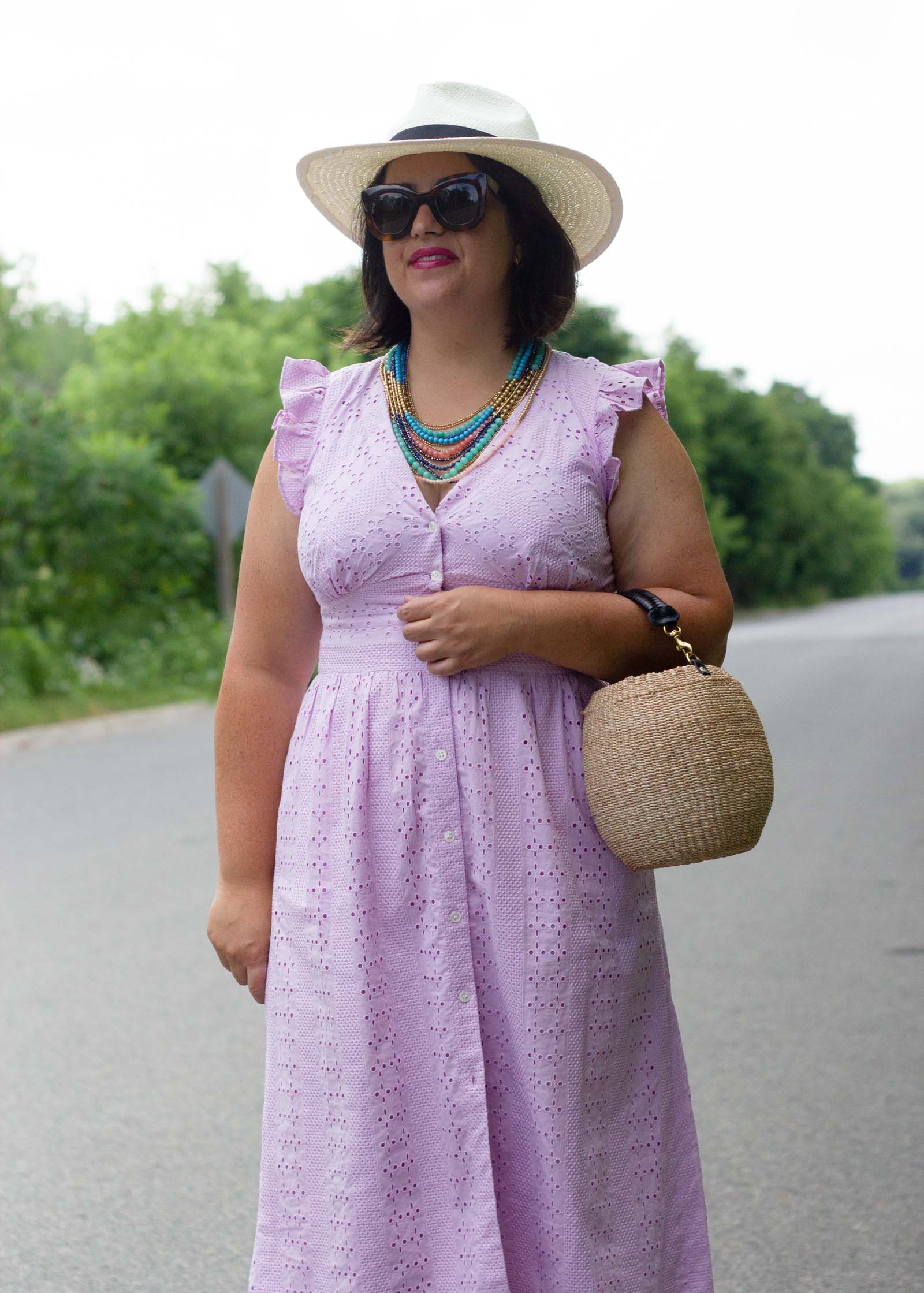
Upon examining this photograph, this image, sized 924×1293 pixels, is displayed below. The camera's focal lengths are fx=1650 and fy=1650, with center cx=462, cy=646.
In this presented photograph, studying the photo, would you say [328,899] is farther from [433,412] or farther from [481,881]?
Result: [433,412]

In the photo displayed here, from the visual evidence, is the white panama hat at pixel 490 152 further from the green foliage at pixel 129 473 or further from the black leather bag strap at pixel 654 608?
the black leather bag strap at pixel 654 608

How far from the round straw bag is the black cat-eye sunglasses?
2.23ft

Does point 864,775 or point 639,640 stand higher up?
point 639,640

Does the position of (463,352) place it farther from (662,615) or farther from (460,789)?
(460,789)

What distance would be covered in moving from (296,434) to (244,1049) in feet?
9.91

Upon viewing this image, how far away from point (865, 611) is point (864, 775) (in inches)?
1765

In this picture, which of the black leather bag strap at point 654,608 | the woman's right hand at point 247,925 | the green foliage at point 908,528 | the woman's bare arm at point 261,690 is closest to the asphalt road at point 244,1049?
the woman's right hand at point 247,925

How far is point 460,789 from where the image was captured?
2.19 metres


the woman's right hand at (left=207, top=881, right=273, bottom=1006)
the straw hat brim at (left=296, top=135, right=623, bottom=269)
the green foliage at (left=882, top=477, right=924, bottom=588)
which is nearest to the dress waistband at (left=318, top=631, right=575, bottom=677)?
the woman's right hand at (left=207, top=881, right=273, bottom=1006)

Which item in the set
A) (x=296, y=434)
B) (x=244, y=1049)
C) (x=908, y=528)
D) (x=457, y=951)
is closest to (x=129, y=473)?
(x=244, y=1049)

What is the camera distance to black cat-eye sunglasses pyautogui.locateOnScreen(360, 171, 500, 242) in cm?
226

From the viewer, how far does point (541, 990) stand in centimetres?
215

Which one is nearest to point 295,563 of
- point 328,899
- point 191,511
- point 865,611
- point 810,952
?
point 328,899

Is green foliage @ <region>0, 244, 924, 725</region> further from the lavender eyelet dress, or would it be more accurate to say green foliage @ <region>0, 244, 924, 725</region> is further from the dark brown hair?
the lavender eyelet dress
